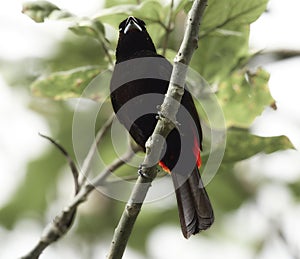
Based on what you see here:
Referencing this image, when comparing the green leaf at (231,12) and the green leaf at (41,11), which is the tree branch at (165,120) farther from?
the green leaf at (41,11)

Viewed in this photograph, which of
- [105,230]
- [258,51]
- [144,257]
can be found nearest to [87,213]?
[105,230]

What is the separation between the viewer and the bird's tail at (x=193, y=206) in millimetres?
3193

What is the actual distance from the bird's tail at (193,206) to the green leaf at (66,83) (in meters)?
0.59

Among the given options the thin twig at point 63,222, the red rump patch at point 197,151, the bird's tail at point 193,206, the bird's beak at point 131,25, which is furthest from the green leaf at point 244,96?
the thin twig at point 63,222

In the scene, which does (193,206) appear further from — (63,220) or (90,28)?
(90,28)

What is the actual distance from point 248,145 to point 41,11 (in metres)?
1.07

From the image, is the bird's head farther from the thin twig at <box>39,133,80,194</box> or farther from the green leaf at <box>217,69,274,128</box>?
the thin twig at <box>39,133,80,194</box>

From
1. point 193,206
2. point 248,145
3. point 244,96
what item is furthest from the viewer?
point 244,96

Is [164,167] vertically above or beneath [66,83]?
beneath

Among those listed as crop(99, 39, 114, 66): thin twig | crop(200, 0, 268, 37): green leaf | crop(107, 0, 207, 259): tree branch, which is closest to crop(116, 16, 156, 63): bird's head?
crop(99, 39, 114, 66): thin twig

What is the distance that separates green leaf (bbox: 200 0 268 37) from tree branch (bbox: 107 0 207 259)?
23.4 inches

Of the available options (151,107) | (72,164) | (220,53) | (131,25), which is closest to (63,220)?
(72,164)

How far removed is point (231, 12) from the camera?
3.05m

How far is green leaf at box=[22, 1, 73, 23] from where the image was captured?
121 inches
